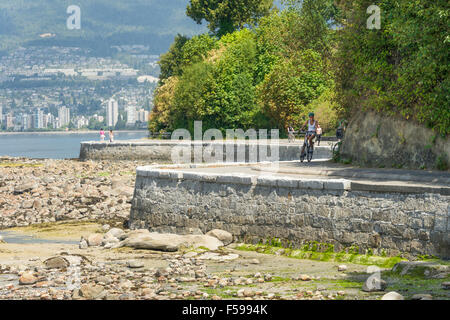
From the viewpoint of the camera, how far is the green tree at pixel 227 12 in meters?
72.6

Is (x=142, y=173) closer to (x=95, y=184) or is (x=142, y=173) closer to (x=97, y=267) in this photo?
(x=97, y=267)

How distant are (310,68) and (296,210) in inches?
Result: 1555

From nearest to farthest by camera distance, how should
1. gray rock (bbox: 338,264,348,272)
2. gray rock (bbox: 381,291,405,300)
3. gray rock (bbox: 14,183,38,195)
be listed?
gray rock (bbox: 381,291,405,300)
gray rock (bbox: 338,264,348,272)
gray rock (bbox: 14,183,38,195)

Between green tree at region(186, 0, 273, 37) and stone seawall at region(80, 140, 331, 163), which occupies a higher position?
green tree at region(186, 0, 273, 37)

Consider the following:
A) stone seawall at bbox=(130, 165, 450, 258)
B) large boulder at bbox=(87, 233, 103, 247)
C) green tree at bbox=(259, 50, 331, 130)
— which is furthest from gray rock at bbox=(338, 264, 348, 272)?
green tree at bbox=(259, 50, 331, 130)

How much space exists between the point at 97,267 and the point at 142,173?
5.72 meters

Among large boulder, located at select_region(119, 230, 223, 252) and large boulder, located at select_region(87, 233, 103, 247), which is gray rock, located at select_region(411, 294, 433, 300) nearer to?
large boulder, located at select_region(119, 230, 223, 252)

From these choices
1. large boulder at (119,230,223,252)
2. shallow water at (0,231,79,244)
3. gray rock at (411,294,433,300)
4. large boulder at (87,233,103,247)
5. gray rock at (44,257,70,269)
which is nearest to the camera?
gray rock at (411,294,433,300)

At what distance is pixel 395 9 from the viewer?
798 inches

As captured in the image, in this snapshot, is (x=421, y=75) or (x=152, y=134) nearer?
(x=421, y=75)

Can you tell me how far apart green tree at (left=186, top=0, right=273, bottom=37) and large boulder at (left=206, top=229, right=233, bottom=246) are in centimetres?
5638

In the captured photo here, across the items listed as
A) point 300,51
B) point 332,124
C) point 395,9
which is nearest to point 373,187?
point 395,9

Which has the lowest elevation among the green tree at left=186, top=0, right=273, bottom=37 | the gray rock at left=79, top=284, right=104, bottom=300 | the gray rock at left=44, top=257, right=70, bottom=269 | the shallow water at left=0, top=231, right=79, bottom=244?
the shallow water at left=0, top=231, right=79, bottom=244

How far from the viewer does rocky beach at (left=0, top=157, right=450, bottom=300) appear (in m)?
12.6
